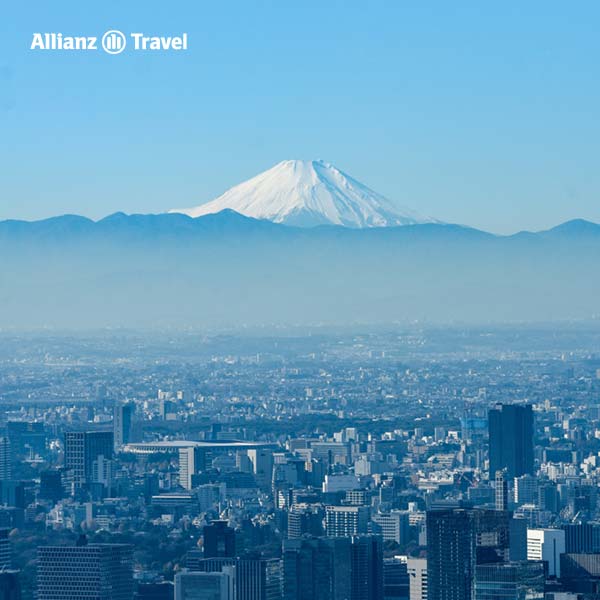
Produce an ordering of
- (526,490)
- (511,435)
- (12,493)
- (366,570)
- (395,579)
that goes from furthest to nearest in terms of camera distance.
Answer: (511,435) < (526,490) < (12,493) < (366,570) < (395,579)

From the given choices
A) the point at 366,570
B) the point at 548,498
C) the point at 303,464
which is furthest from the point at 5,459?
the point at 366,570

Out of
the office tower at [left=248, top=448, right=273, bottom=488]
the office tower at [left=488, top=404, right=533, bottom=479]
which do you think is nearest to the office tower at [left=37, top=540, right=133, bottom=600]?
the office tower at [left=248, top=448, right=273, bottom=488]

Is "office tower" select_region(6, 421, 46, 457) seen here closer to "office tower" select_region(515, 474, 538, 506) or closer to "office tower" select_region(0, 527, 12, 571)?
"office tower" select_region(515, 474, 538, 506)

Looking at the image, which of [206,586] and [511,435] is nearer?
[206,586]

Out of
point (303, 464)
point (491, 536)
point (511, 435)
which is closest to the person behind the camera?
point (491, 536)

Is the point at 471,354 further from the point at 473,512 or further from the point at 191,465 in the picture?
the point at 473,512

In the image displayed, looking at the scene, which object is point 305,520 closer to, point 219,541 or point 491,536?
point 219,541
